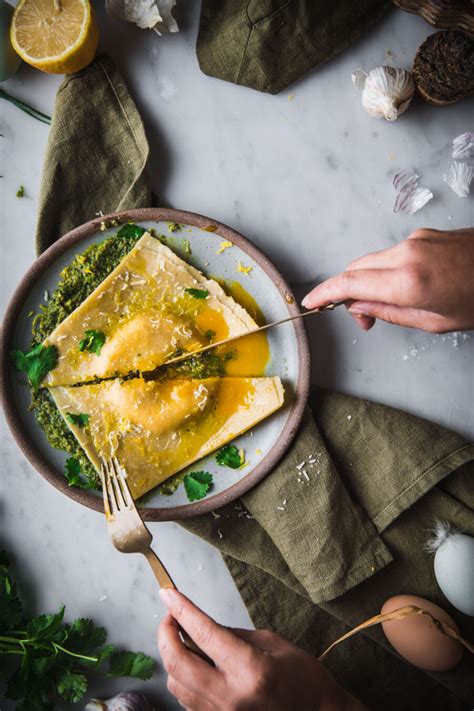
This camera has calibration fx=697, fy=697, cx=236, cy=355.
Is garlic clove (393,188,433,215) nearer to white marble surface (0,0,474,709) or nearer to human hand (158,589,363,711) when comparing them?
white marble surface (0,0,474,709)

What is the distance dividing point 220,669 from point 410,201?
1998 mm

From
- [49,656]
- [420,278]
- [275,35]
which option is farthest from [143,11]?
[49,656]

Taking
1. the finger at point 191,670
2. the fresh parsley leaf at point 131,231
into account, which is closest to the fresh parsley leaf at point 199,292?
the fresh parsley leaf at point 131,231

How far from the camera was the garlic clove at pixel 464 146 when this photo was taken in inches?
117

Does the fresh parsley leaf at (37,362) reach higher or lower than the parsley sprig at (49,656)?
higher

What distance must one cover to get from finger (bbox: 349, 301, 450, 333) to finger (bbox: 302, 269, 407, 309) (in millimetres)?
182

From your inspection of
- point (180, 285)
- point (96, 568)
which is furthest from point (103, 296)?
point (96, 568)

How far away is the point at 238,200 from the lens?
3008 mm

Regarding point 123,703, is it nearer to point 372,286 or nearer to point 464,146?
point 372,286

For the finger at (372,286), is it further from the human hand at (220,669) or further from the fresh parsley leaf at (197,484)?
the human hand at (220,669)

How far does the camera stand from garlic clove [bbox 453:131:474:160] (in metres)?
2.98

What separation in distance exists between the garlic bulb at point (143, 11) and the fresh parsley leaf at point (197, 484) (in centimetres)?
188

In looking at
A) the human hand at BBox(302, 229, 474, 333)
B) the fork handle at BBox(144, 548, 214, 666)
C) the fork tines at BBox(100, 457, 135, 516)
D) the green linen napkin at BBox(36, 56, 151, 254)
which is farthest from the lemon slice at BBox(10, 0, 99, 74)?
the fork handle at BBox(144, 548, 214, 666)

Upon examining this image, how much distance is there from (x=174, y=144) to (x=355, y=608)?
2.09m
